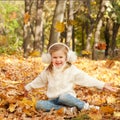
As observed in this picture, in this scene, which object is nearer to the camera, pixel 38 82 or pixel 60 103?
pixel 60 103

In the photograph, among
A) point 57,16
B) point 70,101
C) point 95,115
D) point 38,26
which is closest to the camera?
point 95,115

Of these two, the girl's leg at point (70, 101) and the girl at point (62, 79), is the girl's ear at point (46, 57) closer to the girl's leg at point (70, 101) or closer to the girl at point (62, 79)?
the girl at point (62, 79)

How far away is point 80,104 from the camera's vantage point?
5.40 meters

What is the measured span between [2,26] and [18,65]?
18660 mm

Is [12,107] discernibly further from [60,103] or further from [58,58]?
[58,58]

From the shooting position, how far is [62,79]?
5.54 metres

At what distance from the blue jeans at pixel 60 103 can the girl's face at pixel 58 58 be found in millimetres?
466

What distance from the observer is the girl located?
17.8ft

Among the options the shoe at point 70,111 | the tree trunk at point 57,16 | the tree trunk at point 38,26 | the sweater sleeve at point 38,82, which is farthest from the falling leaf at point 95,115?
the tree trunk at point 38,26

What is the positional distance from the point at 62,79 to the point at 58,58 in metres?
0.32

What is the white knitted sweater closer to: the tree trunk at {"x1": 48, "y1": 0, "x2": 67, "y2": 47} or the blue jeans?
the blue jeans

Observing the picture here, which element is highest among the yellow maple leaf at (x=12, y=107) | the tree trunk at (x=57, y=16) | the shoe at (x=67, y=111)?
the tree trunk at (x=57, y=16)

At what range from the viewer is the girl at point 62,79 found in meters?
5.43

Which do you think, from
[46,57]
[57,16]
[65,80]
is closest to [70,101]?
[65,80]
